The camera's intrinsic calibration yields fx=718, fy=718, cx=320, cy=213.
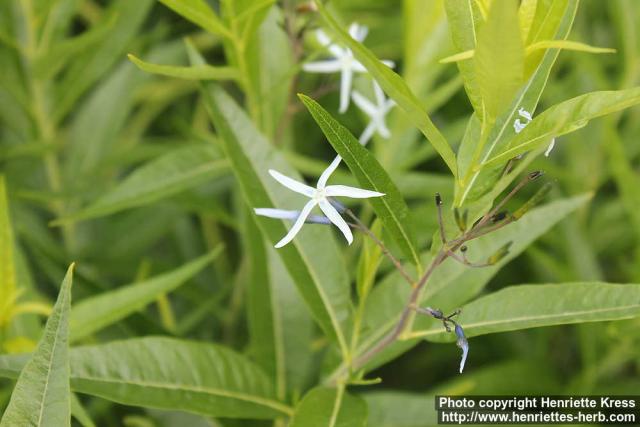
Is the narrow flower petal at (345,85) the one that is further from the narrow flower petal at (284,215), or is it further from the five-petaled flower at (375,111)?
the narrow flower petal at (284,215)

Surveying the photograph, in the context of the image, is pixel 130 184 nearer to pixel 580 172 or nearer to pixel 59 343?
pixel 59 343

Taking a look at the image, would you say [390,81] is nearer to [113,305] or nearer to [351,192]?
[351,192]

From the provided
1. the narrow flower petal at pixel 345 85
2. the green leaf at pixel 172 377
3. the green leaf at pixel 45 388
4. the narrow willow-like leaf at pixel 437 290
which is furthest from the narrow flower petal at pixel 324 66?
the green leaf at pixel 45 388

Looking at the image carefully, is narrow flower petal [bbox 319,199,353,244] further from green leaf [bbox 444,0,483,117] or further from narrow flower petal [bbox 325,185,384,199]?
green leaf [bbox 444,0,483,117]

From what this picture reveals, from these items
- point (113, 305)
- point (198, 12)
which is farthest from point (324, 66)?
point (113, 305)

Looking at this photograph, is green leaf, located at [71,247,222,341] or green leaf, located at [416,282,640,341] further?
green leaf, located at [71,247,222,341]

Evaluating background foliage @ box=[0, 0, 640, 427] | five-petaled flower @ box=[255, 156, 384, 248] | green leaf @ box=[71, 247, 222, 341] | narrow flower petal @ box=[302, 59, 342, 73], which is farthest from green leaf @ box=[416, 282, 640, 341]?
narrow flower petal @ box=[302, 59, 342, 73]
